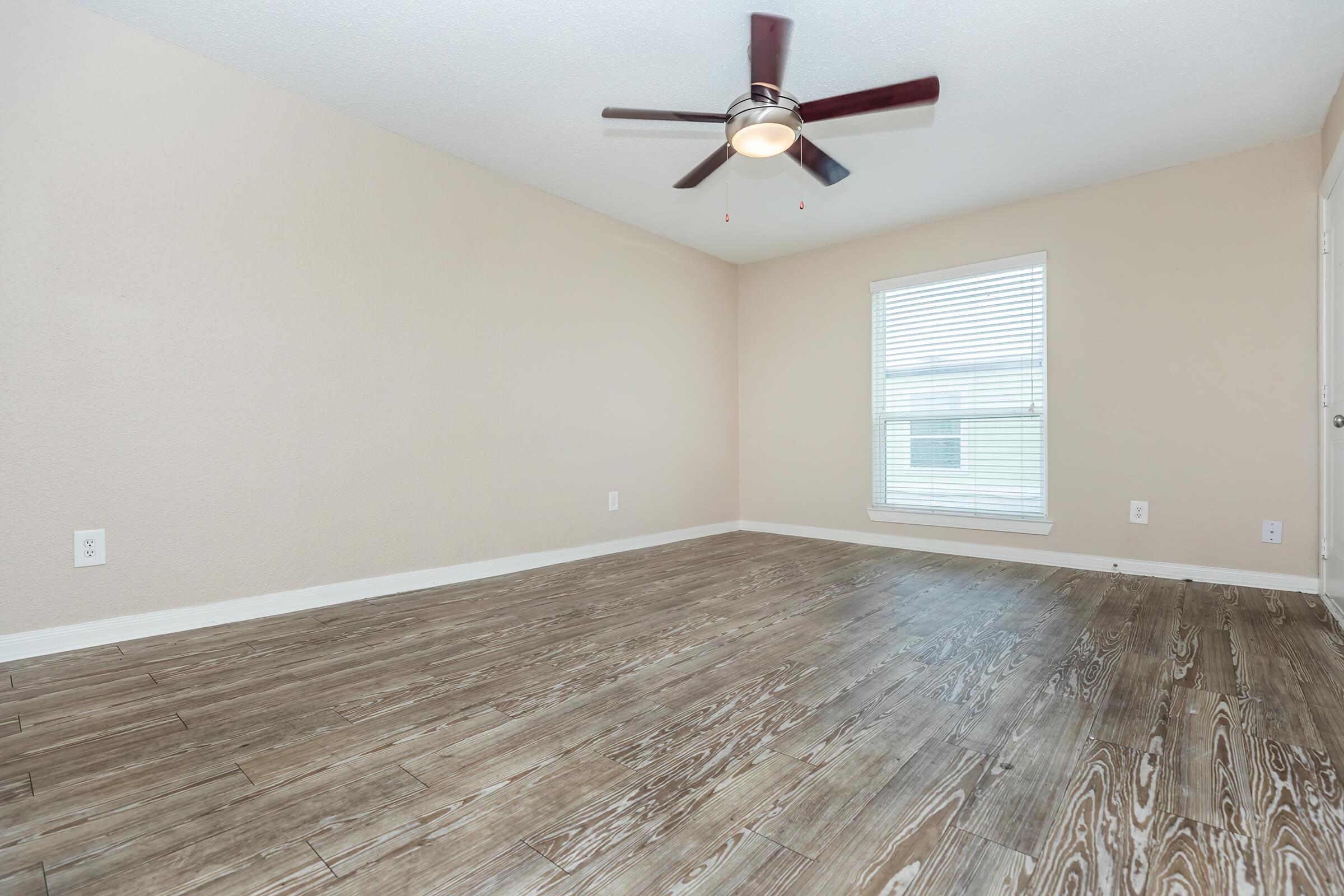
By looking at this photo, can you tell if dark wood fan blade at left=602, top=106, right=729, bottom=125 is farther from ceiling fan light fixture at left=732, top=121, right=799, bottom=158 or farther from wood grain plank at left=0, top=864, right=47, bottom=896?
wood grain plank at left=0, top=864, right=47, bottom=896

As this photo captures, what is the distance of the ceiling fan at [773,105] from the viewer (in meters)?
2.00

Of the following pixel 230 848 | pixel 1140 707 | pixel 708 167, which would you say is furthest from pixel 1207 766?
pixel 708 167

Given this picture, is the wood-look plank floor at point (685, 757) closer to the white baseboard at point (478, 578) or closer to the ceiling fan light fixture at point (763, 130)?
the white baseboard at point (478, 578)

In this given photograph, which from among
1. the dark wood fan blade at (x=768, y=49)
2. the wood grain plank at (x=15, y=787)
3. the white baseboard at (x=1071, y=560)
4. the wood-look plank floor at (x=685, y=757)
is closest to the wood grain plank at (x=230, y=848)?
the wood-look plank floor at (x=685, y=757)

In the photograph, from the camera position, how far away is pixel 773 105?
2168 mm

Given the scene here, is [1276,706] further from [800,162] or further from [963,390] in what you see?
[963,390]

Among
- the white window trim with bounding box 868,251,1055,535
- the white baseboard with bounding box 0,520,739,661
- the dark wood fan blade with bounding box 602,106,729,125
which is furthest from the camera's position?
the white window trim with bounding box 868,251,1055,535

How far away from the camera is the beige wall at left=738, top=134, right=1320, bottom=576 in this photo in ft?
10.1

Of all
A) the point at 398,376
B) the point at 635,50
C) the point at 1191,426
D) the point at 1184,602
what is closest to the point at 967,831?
the point at 1184,602

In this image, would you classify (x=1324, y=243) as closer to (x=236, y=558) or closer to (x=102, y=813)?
(x=102, y=813)

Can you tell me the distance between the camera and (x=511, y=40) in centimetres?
236

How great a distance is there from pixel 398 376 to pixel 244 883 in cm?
243

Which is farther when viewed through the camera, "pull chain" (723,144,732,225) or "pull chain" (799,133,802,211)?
"pull chain" (723,144,732,225)

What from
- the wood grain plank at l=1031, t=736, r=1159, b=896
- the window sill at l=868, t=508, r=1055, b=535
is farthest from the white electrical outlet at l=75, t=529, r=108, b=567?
the window sill at l=868, t=508, r=1055, b=535
